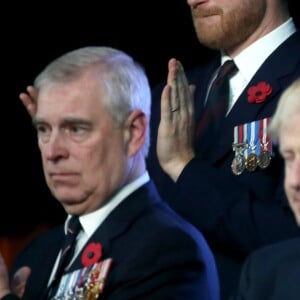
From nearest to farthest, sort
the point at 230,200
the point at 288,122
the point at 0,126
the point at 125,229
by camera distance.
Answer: the point at 288,122 → the point at 125,229 → the point at 230,200 → the point at 0,126

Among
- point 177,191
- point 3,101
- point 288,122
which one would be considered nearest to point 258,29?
point 177,191

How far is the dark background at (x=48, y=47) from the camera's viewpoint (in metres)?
3.98

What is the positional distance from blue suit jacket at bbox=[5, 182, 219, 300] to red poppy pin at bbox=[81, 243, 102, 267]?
0.03 feet

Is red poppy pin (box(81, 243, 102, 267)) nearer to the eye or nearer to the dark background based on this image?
the eye

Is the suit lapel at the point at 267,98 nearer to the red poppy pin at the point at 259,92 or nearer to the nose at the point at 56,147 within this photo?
the red poppy pin at the point at 259,92

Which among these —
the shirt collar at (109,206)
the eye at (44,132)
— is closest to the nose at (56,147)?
the eye at (44,132)

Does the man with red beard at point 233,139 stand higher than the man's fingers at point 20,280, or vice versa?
the man with red beard at point 233,139

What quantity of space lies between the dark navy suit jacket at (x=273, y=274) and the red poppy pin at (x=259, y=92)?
587mm

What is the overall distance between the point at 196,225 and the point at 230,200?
117 millimetres

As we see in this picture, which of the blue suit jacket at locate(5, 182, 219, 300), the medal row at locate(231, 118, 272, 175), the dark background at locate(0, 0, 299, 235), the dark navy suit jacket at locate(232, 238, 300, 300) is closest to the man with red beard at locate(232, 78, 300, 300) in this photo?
the dark navy suit jacket at locate(232, 238, 300, 300)

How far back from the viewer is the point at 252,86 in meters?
3.08

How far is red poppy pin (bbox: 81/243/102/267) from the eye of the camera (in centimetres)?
270

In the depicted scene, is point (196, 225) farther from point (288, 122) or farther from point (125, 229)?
point (288, 122)

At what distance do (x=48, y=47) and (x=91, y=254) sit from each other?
1.49m
